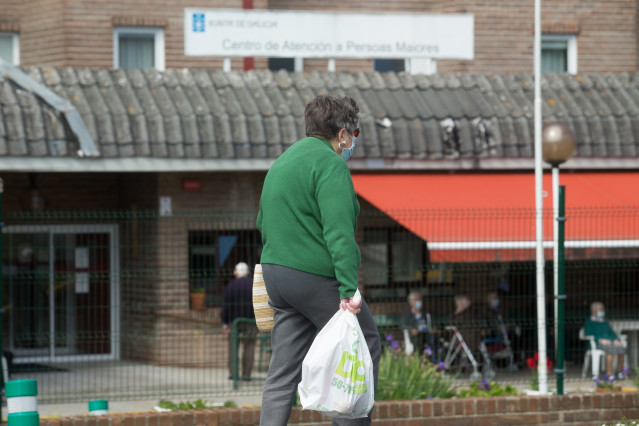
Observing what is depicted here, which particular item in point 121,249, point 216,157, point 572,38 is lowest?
point 121,249

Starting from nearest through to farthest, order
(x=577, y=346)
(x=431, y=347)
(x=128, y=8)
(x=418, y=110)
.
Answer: (x=431, y=347) → (x=577, y=346) → (x=418, y=110) → (x=128, y=8)

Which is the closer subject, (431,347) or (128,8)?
(431,347)

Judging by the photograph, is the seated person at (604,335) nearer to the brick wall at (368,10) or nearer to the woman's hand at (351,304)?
the woman's hand at (351,304)

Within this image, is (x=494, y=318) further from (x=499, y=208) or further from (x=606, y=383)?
(x=606, y=383)

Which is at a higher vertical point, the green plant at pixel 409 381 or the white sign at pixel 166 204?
the white sign at pixel 166 204

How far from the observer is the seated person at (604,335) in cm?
1330

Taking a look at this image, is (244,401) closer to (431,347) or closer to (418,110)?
(431,347)

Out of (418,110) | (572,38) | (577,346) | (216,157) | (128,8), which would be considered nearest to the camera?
(577,346)

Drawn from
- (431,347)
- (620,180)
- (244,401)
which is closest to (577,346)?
(431,347)

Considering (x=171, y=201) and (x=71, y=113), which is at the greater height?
(x=71, y=113)

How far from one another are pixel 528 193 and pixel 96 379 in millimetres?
5855

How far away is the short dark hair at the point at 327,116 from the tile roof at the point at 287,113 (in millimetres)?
7856

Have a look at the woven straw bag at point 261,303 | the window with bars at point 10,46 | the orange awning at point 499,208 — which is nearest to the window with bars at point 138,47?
the window with bars at point 10,46

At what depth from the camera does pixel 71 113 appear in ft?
44.9
